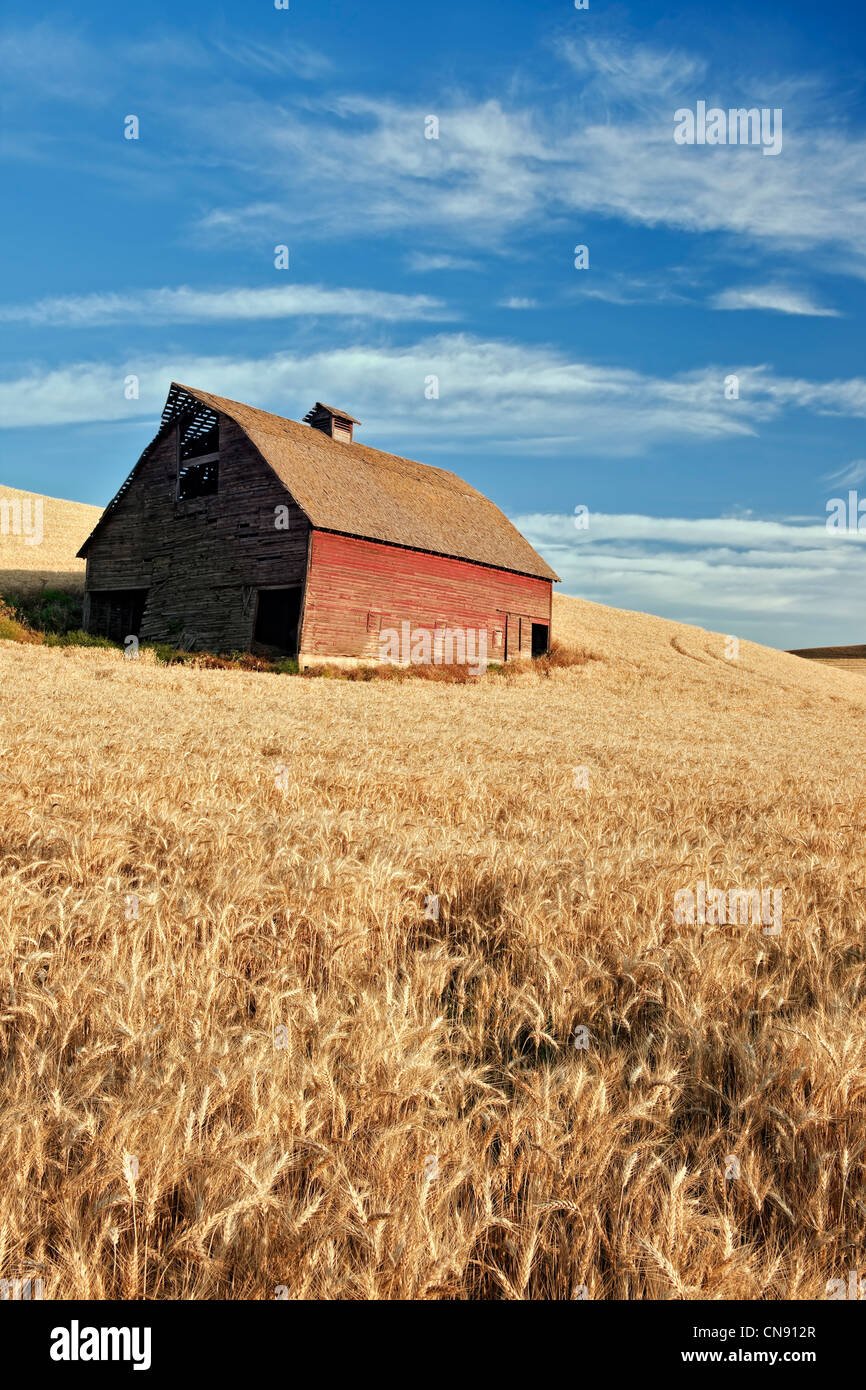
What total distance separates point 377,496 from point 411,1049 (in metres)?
34.8

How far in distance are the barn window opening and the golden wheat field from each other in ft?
93.5

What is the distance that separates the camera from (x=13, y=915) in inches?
136

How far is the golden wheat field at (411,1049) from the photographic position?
1.78 metres

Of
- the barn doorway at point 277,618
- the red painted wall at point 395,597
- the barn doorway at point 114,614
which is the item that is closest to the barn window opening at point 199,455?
the barn doorway at point 277,618

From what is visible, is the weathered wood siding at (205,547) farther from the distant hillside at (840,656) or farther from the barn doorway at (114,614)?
the distant hillside at (840,656)

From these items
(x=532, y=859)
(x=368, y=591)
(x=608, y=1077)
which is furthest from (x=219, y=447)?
(x=608, y=1077)

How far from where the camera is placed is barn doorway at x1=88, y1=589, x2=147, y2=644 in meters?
37.1

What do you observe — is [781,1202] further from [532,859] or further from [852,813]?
[852,813]

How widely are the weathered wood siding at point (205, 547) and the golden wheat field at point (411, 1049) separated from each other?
24610 millimetres

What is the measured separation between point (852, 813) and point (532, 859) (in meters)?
5.13

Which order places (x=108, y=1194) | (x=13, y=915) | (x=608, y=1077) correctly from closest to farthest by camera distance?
(x=108, y=1194) → (x=608, y=1077) → (x=13, y=915)

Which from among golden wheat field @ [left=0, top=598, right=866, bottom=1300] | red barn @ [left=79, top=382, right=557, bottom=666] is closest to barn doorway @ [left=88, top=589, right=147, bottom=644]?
red barn @ [left=79, top=382, right=557, bottom=666]
